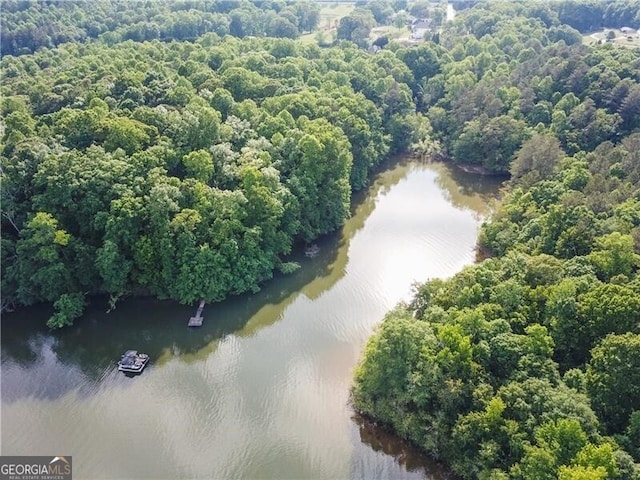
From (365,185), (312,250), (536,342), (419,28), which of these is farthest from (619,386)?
(419,28)

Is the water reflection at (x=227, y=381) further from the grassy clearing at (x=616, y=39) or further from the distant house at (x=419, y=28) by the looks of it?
the distant house at (x=419, y=28)

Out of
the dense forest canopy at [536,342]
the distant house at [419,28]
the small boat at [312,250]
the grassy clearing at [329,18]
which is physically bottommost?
the small boat at [312,250]

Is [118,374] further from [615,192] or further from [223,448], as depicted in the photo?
[615,192]

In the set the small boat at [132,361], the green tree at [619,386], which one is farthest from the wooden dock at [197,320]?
the green tree at [619,386]

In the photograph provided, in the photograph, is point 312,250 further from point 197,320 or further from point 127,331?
point 127,331

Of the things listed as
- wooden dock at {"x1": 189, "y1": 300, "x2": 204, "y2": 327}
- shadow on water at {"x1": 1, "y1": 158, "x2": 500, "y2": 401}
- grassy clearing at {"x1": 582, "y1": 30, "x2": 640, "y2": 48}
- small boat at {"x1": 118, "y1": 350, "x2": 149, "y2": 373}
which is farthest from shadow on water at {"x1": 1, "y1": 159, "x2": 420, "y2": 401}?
grassy clearing at {"x1": 582, "y1": 30, "x2": 640, "y2": 48}
